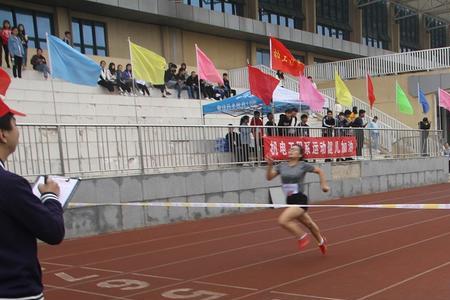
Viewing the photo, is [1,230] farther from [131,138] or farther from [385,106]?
[385,106]

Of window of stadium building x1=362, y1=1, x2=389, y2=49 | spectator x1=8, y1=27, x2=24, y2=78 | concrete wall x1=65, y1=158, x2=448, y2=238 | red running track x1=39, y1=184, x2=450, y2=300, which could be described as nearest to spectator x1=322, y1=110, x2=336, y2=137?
concrete wall x1=65, y1=158, x2=448, y2=238

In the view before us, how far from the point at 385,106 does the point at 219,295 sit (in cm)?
2527

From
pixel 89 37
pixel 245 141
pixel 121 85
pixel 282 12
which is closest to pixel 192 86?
pixel 121 85

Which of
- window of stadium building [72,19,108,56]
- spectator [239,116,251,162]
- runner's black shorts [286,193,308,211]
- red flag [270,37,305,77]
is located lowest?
runner's black shorts [286,193,308,211]

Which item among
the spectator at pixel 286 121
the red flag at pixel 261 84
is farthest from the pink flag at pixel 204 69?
the spectator at pixel 286 121

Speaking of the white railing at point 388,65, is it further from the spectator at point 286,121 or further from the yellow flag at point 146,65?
the yellow flag at point 146,65

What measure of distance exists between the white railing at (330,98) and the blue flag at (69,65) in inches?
551

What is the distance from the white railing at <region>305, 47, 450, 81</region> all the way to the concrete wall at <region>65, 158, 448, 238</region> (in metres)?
12.8

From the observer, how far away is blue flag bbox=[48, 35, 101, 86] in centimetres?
1148

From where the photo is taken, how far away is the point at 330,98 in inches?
989

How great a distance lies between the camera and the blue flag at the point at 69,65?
452 inches

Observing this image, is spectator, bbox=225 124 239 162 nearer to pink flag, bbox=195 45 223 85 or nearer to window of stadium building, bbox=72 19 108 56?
pink flag, bbox=195 45 223 85

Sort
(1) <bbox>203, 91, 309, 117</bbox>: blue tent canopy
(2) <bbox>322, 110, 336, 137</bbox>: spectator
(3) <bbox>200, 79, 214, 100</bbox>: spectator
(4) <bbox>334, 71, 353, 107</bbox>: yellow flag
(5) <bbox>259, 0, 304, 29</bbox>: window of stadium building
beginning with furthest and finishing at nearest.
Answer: (5) <bbox>259, 0, 304, 29</bbox>: window of stadium building, (3) <bbox>200, 79, 214, 100</bbox>: spectator, (4) <bbox>334, 71, 353, 107</bbox>: yellow flag, (1) <bbox>203, 91, 309, 117</bbox>: blue tent canopy, (2) <bbox>322, 110, 336, 137</bbox>: spectator

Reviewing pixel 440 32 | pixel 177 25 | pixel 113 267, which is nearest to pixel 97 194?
pixel 113 267
